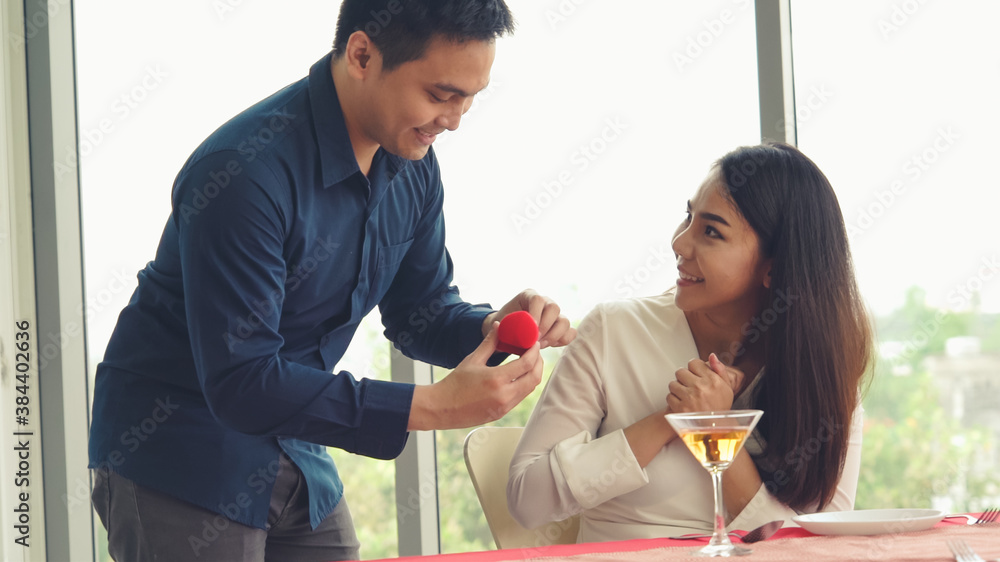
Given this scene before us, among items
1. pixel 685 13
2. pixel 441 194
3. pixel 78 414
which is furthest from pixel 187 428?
pixel 685 13

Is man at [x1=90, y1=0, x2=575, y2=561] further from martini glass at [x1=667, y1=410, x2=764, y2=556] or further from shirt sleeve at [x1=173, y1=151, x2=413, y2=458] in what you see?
martini glass at [x1=667, y1=410, x2=764, y2=556]

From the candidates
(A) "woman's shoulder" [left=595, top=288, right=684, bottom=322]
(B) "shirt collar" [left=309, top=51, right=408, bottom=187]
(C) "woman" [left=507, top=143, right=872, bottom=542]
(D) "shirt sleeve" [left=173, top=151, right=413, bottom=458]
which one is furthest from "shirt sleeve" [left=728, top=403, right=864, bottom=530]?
(B) "shirt collar" [left=309, top=51, right=408, bottom=187]

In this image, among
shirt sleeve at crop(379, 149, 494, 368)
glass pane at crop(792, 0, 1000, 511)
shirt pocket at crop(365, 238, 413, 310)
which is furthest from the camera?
glass pane at crop(792, 0, 1000, 511)

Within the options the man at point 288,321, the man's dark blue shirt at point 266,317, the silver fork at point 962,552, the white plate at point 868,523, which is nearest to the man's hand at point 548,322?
the man at point 288,321

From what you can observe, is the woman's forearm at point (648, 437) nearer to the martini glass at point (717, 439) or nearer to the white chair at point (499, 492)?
the white chair at point (499, 492)

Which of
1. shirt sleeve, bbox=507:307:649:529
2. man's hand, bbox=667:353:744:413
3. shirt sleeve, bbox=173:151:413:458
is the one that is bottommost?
shirt sleeve, bbox=507:307:649:529

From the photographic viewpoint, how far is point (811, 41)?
224 centimetres

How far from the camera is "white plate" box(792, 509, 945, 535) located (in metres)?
1.12

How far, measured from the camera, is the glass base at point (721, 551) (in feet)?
3.38

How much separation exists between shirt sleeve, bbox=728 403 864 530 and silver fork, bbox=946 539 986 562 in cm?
47

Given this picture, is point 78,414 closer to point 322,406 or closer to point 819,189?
point 322,406

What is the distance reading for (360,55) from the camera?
1.41m

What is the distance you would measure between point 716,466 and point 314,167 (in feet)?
2.62

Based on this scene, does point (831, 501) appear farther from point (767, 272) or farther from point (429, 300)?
point (429, 300)
